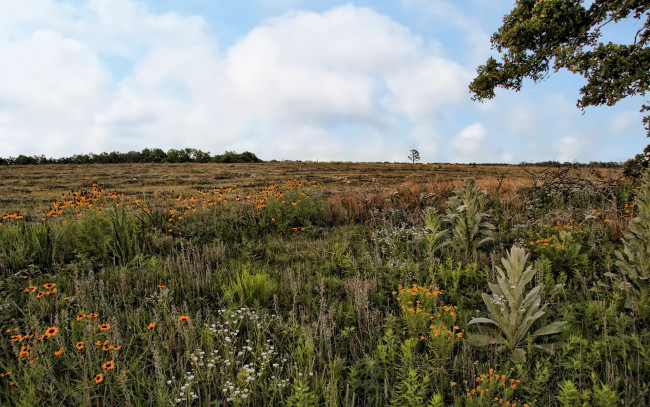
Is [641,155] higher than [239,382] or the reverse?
higher

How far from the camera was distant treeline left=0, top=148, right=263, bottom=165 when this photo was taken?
132ft

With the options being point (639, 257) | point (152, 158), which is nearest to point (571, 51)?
point (639, 257)

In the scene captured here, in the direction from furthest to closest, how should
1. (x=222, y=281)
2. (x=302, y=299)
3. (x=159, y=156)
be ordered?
(x=159, y=156)
(x=222, y=281)
(x=302, y=299)

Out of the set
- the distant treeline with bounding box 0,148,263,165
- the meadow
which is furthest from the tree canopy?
the distant treeline with bounding box 0,148,263,165

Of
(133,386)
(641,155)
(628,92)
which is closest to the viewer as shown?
(133,386)

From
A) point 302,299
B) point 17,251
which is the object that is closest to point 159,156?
point 17,251

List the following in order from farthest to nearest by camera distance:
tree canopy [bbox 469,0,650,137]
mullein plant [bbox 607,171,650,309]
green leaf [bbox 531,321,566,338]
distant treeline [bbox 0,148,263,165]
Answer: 1. distant treeline [bbox 0,148,263,165]
2. tree canopy [bbox 469,0,650,137]
3. mullein plant [bbox 607,171,650,309]
4. green leaf [bbox 531,321,566,338]

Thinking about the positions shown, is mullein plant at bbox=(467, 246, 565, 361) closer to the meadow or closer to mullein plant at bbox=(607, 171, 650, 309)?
the meadow

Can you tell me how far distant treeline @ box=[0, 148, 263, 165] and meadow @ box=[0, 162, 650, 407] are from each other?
42.2m

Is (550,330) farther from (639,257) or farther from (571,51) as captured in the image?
(571,51)

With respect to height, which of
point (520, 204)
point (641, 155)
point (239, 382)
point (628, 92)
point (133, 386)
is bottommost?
point (133, 386)

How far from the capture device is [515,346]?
3.24 metres

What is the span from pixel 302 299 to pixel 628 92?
45.4ft

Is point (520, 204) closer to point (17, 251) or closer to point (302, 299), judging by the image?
point (302, 299)
